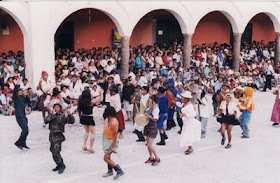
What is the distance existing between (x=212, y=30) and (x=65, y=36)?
801 cm

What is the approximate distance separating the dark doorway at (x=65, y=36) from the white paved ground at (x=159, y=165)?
7532mm

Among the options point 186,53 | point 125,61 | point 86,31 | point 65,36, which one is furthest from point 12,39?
point 186,53

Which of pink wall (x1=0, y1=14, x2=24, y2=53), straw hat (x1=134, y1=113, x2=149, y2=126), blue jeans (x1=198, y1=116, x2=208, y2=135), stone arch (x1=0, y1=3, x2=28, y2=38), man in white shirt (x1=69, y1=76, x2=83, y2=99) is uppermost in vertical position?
stone arch (x1=0, y1=3, x2=28, y2=38)

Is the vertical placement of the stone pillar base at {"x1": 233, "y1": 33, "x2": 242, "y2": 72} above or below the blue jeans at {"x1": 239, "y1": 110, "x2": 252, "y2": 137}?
above

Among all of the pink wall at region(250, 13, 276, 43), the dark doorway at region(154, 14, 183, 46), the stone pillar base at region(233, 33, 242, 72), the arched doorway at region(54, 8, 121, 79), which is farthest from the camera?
the pink wall at region(250, 13, 276, 43)

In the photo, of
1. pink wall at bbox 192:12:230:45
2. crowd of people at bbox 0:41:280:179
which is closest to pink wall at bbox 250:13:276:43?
crowd of people at bbox 0:41:280:179

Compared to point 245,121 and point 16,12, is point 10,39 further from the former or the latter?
point 245,121

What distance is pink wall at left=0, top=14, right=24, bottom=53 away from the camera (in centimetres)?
1769

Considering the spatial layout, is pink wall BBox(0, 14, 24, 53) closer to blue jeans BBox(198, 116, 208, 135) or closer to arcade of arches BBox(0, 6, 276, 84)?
arcade of arches BBox(0, 6, 276, 84)

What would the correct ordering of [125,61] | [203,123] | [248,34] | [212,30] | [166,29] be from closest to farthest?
[203,123] → [125,61] → [166,29] → [212,30] → [248,34]

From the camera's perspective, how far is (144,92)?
10.6 m

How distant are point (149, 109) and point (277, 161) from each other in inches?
123

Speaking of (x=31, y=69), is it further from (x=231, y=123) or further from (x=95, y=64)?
(x=231, y=123)

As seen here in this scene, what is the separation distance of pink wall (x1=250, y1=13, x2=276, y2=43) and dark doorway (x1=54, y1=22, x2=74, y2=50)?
33.5 feet
